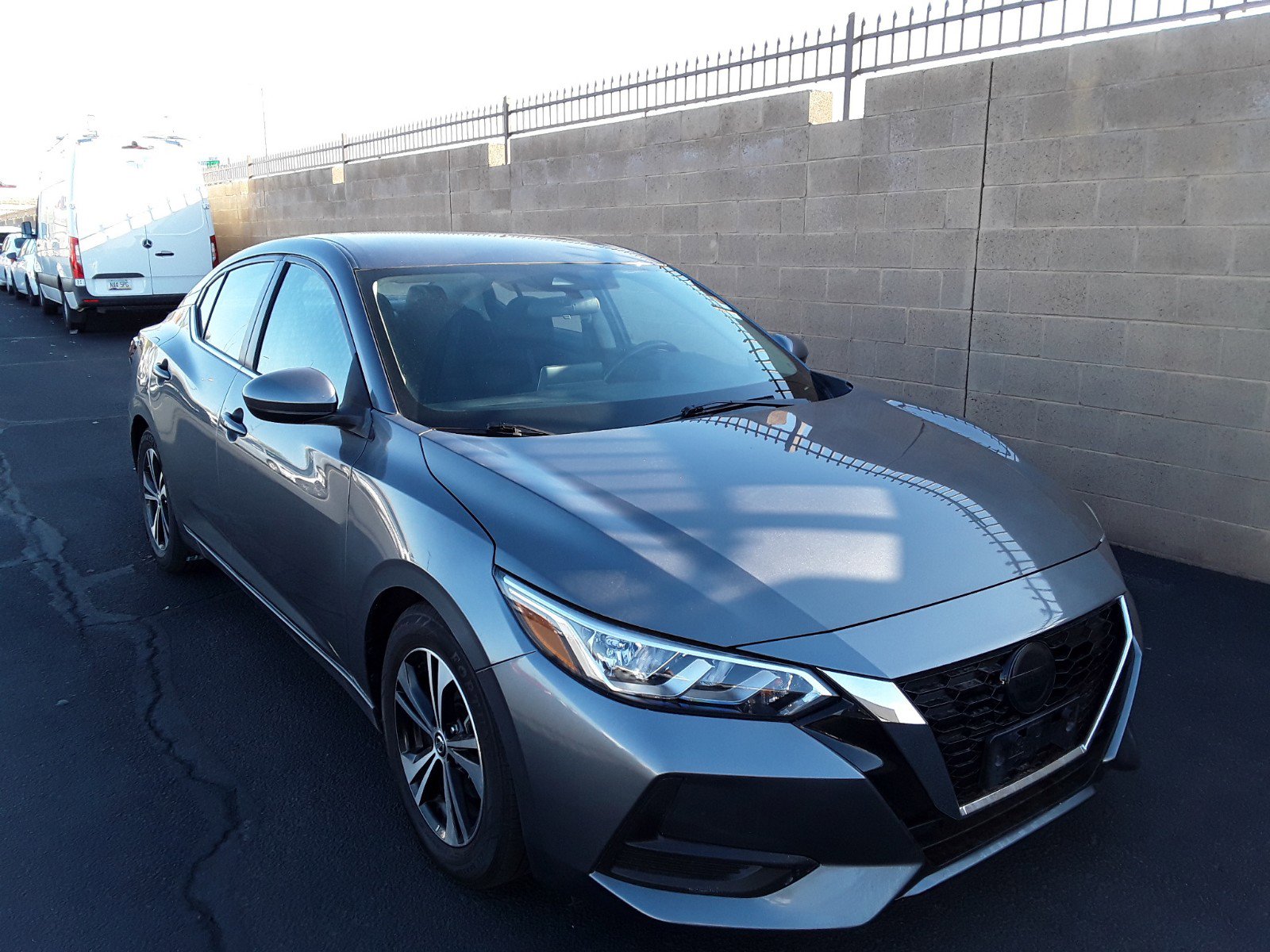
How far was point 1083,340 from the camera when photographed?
553 cm

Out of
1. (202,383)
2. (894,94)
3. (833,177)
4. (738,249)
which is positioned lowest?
(202,383)

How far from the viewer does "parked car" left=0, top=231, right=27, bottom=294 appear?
22.6 metres

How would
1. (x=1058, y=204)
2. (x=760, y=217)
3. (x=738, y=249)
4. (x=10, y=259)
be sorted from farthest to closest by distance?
(x=10, y=259) < (x=738, y=249) < (x=760, y=217) < (x=1058, y=204)

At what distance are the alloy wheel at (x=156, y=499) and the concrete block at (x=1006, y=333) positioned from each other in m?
4.43

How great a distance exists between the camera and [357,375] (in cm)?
318

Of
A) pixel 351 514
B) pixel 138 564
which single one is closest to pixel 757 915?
pixel 351 514

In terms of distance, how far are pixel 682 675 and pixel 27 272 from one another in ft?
74.0

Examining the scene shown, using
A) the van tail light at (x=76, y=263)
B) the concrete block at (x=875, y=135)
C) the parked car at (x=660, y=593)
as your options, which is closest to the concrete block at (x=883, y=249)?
the concrete block at (x=875, y=135)

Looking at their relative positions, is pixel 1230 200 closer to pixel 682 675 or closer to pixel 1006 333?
pixel 1006 333

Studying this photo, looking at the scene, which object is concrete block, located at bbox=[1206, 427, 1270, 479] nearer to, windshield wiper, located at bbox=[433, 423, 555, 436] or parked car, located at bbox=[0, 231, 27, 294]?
windshield wiper, located at bbox=[433, 423, 555, 436]

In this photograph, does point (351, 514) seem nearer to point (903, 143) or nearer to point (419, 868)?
point (419, 868)

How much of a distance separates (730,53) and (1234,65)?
3649mm

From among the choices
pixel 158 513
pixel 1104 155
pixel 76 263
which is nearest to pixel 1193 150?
pixel 1104 155

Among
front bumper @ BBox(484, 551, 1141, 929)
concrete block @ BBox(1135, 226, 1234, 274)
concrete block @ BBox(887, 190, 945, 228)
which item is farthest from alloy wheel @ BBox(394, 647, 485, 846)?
concrete block @ BBox(887, 190, 945, 228)
